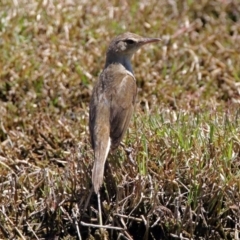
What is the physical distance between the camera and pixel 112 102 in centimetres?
648

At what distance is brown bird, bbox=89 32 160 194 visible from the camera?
238 inches

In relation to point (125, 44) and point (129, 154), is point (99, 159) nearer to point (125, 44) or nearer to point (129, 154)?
point (129, 154)

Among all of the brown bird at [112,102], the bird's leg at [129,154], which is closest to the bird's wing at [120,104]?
the brown bird at [112,102]

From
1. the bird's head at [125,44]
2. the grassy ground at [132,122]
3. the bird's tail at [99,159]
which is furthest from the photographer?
the bird's head at [125,44]

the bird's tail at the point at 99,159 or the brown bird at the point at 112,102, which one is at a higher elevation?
the brown bird at the point at 112,102

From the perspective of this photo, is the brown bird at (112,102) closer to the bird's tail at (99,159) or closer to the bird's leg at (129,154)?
the bird's tail at (99,159)

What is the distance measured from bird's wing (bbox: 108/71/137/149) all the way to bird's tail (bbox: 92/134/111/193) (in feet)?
0.20

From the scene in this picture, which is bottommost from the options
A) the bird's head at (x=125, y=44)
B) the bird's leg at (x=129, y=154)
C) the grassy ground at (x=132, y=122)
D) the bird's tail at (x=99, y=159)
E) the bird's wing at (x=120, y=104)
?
the grassy ground at (x=132, y=122)

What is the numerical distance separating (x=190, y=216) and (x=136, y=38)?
1935 millimetres

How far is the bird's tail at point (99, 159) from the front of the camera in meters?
5.73

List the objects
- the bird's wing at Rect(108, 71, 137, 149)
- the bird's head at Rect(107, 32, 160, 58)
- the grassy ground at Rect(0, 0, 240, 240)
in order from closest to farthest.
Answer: the grassy ground at Rect(0, 0, 240, 240), the bird's wing at Rect(108, 71, 137, 149), the bird's head at Rect(107, 32, 160, 58)

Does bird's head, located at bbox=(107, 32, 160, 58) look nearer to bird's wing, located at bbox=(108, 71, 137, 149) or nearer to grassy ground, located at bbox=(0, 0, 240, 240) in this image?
bird's wing, located at bbox=(108, 71, 137, 149)

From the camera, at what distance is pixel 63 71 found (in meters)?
8.14

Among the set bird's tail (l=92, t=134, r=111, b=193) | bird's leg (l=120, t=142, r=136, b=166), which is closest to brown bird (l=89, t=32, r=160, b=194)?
bird's tail (l=92, t=134, r=111, b=193)
